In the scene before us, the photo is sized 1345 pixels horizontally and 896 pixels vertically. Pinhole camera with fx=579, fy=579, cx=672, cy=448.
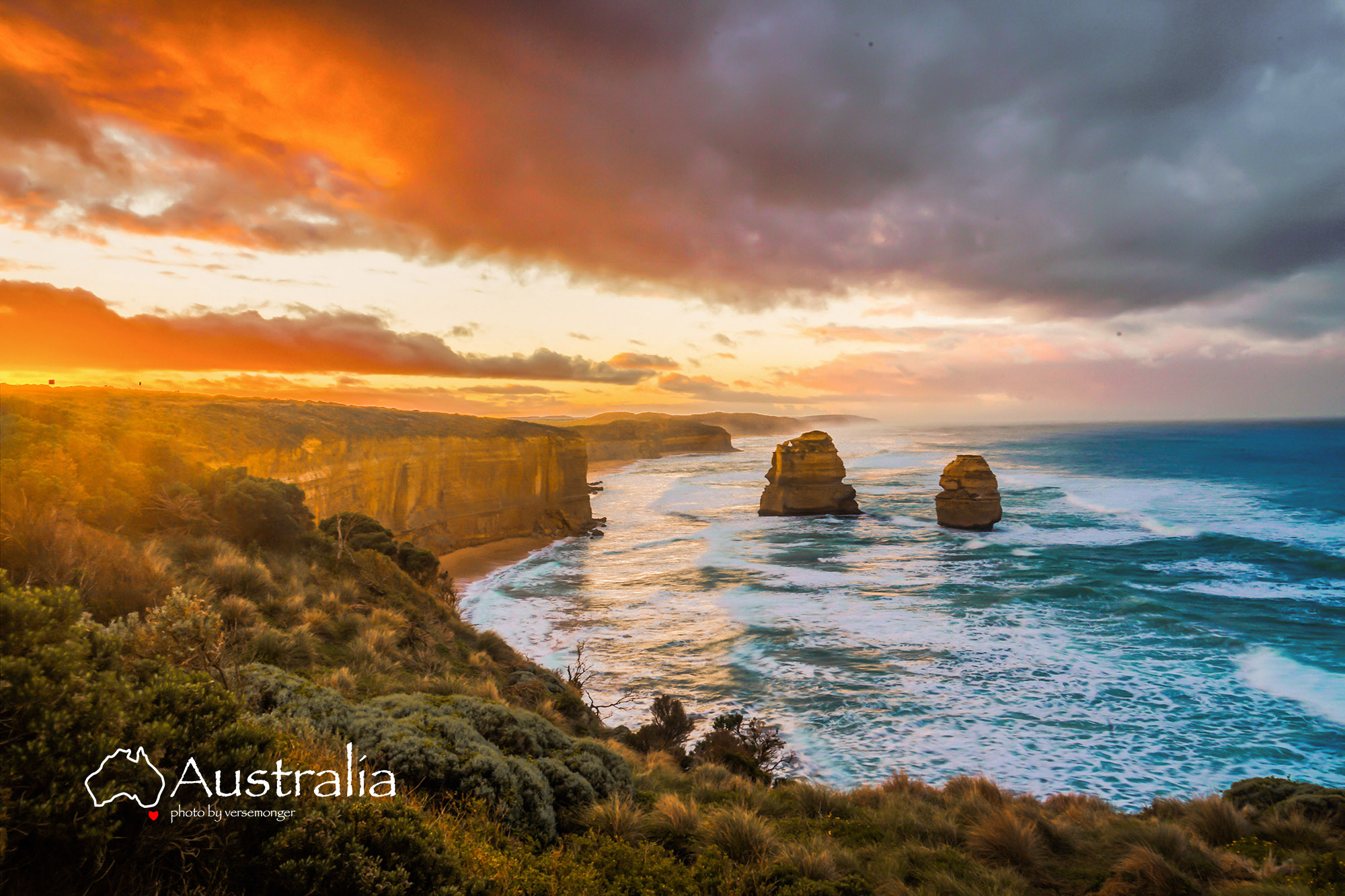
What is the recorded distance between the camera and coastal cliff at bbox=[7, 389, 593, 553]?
19528 millimetres

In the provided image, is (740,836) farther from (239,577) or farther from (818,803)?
(239,577)

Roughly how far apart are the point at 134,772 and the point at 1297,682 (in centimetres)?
2506

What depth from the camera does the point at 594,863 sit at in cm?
483

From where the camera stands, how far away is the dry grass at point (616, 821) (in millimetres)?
5512

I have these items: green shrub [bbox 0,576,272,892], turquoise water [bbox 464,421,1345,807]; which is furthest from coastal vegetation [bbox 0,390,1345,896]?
turquoise water [bbox 464,421,1345,807]

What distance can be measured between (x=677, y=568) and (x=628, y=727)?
17416 millimetres

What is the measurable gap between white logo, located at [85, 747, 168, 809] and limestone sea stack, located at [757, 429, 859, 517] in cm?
4330

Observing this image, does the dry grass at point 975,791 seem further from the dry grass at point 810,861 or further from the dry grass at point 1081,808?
the dry grass at point 810,861

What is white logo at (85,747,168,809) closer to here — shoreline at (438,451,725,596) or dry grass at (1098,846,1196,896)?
dry grass at (1098,846,1196,896)

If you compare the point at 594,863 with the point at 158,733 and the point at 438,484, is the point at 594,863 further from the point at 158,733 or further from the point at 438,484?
the point at 438,484

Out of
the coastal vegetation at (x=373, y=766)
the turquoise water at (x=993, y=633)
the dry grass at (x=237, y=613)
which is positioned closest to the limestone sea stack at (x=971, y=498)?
the turquoise water at (x=993, y=633)

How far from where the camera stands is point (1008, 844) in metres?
6.75

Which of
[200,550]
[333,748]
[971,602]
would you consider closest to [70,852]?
[333,748]

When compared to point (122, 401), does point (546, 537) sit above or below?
below
